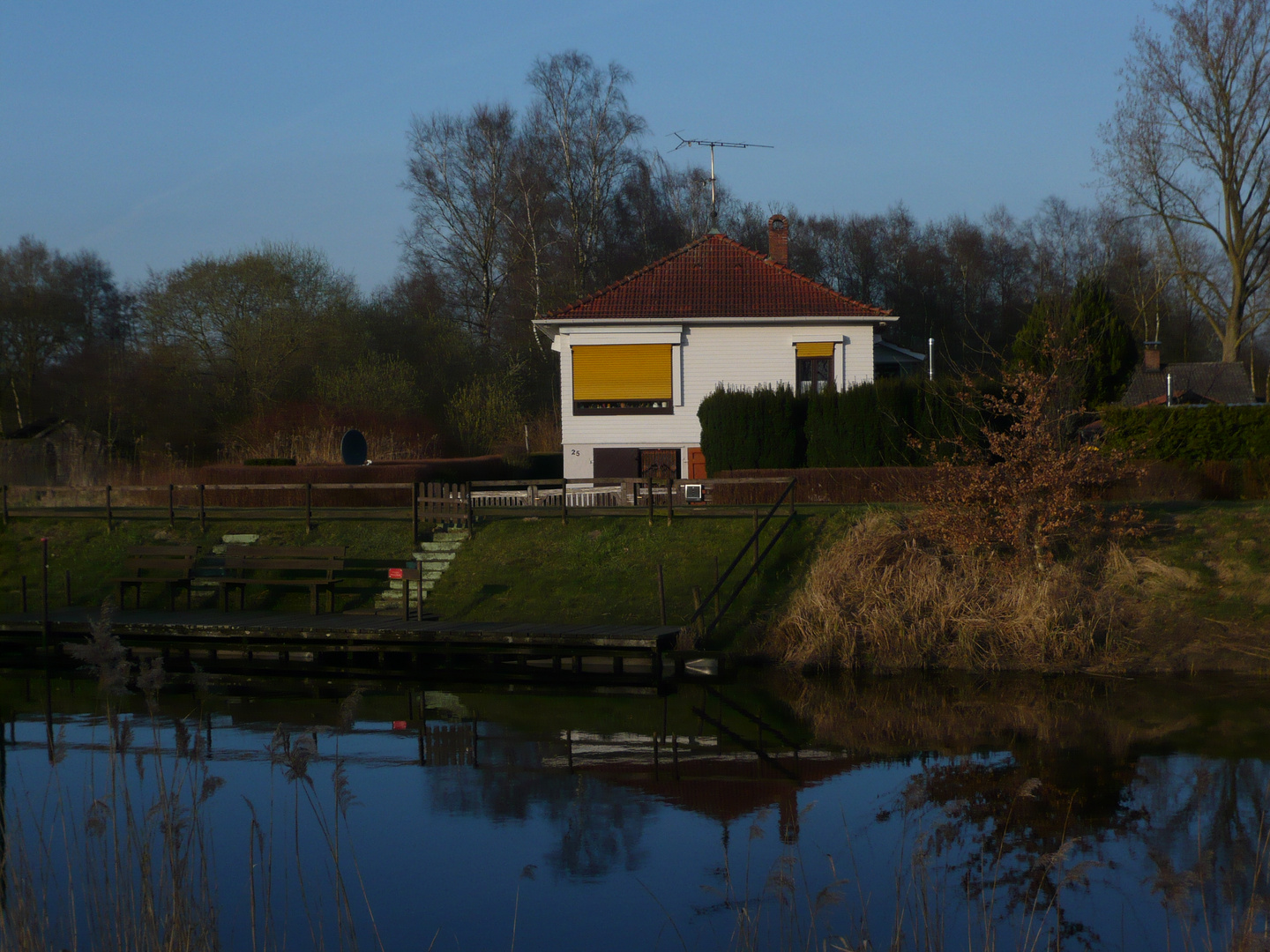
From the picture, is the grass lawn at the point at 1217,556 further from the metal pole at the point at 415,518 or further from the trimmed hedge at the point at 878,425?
the metal pole at the point at 415,518

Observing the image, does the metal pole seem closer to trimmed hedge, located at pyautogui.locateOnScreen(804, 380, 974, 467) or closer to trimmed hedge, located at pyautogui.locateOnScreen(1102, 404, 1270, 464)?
trimmed hedge, located at pyautogui.locateOnScreen(804, 380, 974, 467)

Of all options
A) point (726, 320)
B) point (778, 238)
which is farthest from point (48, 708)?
point (778, 238)

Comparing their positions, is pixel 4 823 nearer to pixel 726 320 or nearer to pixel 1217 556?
pixel 1217 556

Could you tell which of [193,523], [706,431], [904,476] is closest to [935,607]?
[904,476]

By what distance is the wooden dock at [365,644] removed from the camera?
48.9ft

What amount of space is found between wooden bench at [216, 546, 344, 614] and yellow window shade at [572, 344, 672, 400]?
37.6ft

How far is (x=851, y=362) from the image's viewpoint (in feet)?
93.5

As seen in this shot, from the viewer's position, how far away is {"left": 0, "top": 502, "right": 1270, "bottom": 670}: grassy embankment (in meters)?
14.7

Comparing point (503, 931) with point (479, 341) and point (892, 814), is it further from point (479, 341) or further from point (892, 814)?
point (479, 341)

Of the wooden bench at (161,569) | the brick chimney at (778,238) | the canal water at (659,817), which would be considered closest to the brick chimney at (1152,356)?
the brick chimney at (778,238)

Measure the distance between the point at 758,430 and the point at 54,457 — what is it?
994 inches

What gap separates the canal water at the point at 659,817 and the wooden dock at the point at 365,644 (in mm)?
1047

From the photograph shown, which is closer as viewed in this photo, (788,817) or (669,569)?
(788,817)

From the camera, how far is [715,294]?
29.3 metres
